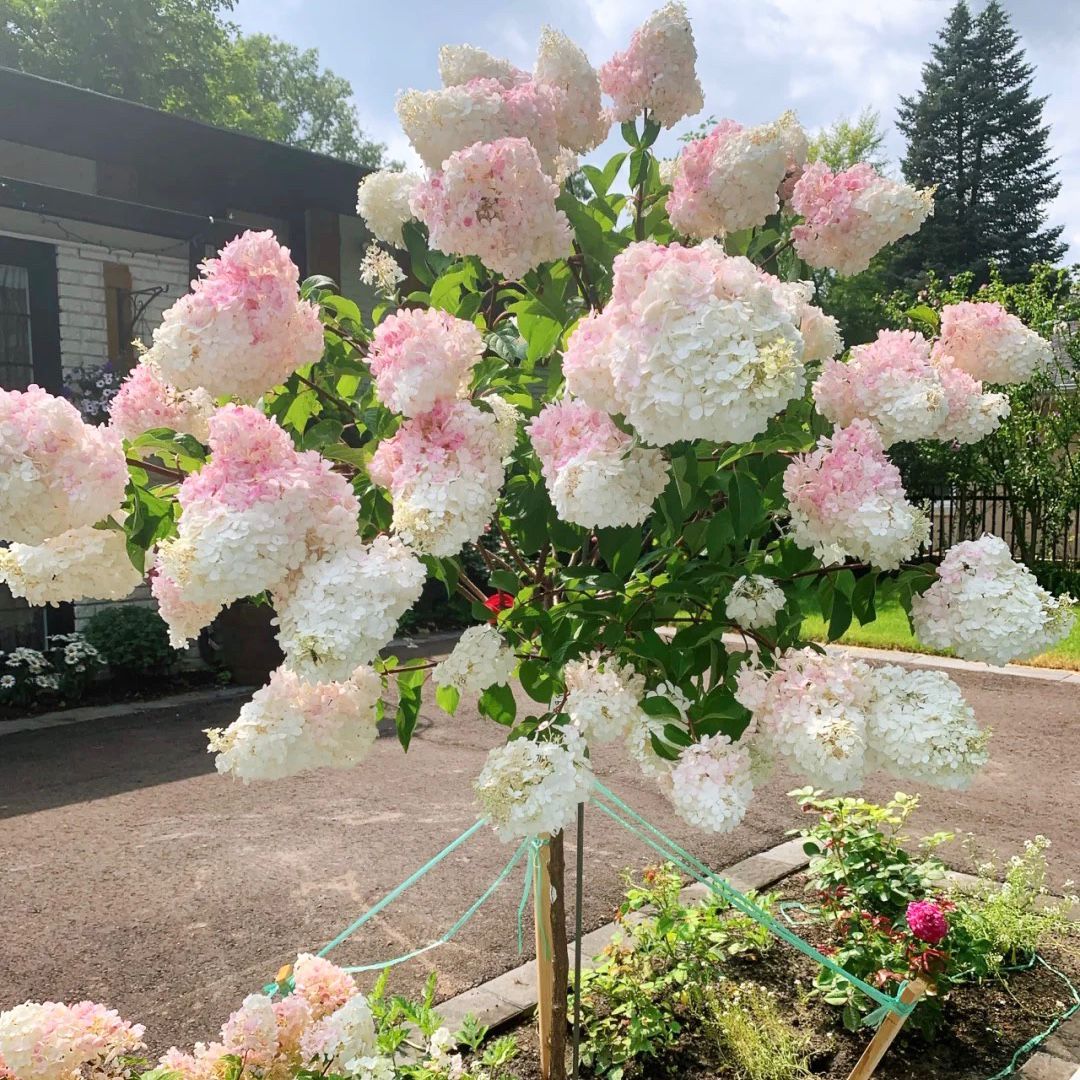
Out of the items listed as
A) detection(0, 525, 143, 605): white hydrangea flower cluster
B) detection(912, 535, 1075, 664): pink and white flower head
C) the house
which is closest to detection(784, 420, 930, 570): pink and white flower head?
detection(912, 535, 1075, 664): pink and white flower head

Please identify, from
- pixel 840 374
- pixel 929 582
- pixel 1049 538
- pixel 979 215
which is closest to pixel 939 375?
pixel 840 374

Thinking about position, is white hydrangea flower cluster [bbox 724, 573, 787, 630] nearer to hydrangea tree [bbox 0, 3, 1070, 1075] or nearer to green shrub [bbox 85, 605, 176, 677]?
hydrangea tree [bbox 0, 3, 1070, 1075]

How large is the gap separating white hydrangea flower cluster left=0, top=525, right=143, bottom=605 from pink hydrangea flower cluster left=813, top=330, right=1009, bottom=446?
1.19 meters

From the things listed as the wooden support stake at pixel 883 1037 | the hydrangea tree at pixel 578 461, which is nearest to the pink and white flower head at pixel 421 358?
the hydrangea tree at pixel 578 461

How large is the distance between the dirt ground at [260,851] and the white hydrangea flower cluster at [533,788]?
1940 millimetres

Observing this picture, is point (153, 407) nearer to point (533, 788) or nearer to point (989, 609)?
point (533, 788)

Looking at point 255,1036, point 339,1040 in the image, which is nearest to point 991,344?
point 339,1040

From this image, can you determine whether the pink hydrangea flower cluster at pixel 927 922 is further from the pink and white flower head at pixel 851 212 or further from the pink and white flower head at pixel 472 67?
the pink and white flower head at pixel 472 67

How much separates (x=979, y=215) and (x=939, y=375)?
34082 mm

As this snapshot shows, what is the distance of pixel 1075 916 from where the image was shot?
11.3 feet

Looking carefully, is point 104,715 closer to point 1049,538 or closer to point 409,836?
point 409,836

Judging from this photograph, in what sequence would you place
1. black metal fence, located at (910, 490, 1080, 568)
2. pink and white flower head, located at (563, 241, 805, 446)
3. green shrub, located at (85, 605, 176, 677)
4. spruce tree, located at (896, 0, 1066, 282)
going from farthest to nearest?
spruce tree, located at (896, 0, 1066, 282)
black metal fence, located at (910, 490, 1080, 568)
green shrub, located at (85, 605, 176, 677)
pink and white flower head, located at (563, 241, 805, 446)

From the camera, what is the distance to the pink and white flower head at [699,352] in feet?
3.82

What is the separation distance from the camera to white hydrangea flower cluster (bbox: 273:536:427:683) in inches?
49.4
